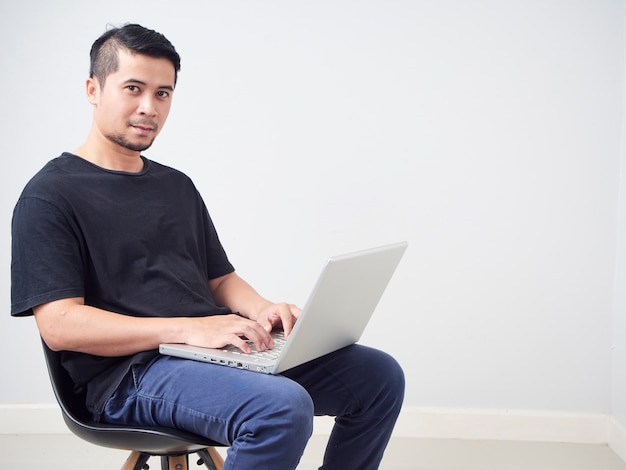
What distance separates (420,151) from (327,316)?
135 cm

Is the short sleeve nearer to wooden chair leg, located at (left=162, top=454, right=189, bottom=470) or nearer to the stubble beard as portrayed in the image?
the stubble beard

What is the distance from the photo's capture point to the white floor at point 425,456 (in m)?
2.47

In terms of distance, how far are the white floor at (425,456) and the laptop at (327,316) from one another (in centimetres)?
111

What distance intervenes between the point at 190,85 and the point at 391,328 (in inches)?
45.4

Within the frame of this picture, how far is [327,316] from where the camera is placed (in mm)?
1412

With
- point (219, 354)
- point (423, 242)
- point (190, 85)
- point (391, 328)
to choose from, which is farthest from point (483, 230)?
point (219, 354)

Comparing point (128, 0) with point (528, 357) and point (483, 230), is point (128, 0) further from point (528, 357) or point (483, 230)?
point (528, 357)

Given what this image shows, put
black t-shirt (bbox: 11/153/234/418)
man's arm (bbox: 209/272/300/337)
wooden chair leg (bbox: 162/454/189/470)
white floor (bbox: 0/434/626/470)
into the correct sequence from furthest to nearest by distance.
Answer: white floor (bbox: 0/434/626/470), man's arm (bbox: 209/272/300/337), wooden chair leg (bbox: 162/454/189/470), black t-shirt (bbox: 11/153/234/418)

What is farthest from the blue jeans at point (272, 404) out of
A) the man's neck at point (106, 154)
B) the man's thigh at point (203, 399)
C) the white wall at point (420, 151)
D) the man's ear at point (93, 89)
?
the white wall at point (420, 151)

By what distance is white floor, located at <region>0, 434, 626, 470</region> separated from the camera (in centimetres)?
247

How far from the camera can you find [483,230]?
8.69 feet

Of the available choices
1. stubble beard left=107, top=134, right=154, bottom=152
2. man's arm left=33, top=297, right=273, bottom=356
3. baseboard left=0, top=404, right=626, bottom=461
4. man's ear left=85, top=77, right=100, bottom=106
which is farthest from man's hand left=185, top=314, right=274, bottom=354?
baseboard left=0, top=404, right=626, bottom=461

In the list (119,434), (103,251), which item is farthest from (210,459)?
(103,251)

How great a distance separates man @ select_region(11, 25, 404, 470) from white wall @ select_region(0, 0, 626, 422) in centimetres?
88
